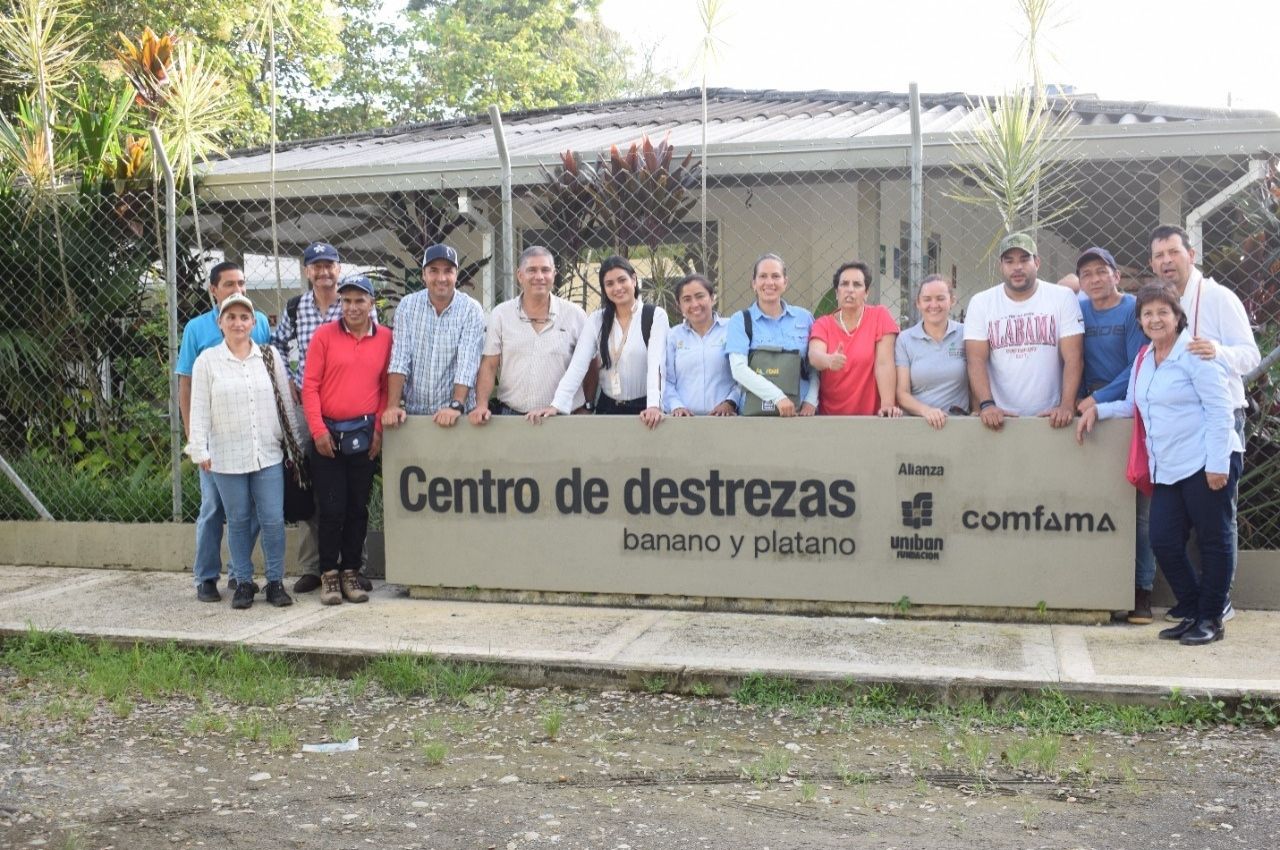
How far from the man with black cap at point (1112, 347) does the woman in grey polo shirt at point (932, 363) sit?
617 mm

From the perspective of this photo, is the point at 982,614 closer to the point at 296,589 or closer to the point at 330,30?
the point at 296,589

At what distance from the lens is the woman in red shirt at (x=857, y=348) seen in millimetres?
6738

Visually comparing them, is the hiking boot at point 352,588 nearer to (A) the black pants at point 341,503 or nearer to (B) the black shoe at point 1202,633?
(A) the black pants at point 341,503

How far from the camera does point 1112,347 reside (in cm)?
656

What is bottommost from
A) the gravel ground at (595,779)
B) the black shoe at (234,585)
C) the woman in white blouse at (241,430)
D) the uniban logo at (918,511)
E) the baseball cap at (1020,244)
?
the gravel ground at (595,779)

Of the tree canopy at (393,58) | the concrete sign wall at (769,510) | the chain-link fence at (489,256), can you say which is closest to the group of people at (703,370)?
the concrete sign wall at (769,510)

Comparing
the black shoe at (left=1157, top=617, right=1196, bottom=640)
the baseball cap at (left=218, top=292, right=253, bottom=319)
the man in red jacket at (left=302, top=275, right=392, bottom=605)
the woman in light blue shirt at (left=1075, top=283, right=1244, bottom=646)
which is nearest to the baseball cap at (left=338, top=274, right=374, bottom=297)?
the man in red jacket at (left=302, top=275, right=392, bottom=605)

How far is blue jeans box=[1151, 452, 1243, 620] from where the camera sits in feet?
19.6

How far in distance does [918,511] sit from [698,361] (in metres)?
1.40

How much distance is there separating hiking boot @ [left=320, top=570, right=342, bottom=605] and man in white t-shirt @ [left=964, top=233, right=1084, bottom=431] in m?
3.63

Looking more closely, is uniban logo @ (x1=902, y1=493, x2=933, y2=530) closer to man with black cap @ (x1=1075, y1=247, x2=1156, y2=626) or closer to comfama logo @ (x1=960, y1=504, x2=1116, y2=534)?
comfama logo @ (x1=960, y1=504, x2=1116, y2=534)

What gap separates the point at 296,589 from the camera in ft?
25.4

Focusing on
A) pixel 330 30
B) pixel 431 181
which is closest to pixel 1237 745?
pixel 431 181

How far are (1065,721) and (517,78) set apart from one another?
30.2 m
